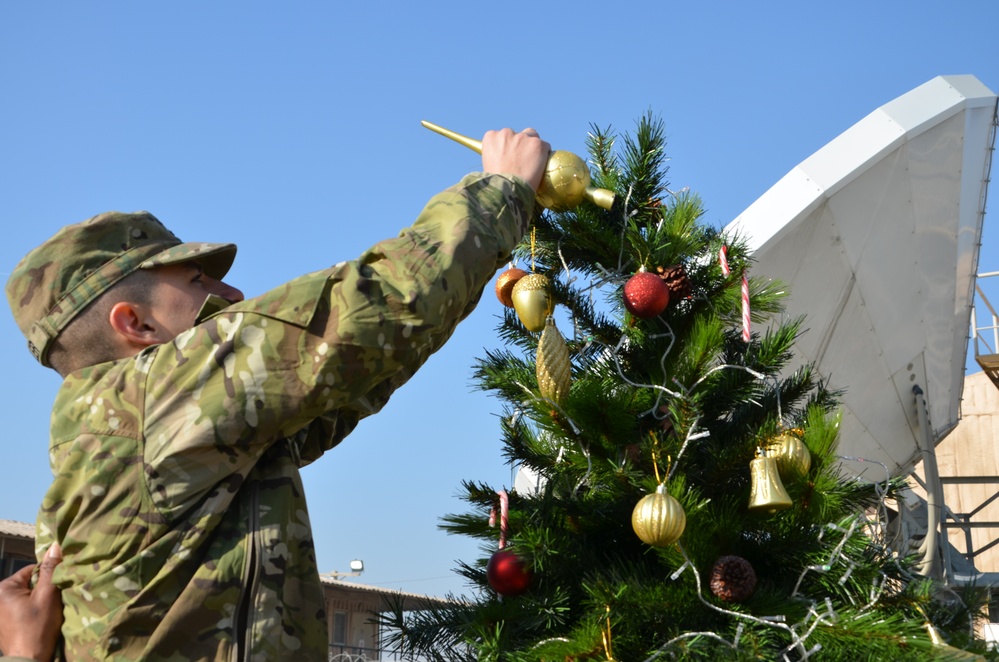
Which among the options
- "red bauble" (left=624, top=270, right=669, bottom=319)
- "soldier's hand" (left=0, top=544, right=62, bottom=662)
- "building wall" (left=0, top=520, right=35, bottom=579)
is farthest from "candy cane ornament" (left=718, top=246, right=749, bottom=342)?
"building wall" (left=0, top=520, right=35, bottom=579)

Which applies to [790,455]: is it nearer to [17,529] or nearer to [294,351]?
[294,351]

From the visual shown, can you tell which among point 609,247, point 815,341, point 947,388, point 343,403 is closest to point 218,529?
point 343,403

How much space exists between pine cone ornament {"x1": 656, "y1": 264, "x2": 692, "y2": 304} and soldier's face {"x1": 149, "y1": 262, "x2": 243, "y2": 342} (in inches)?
40.9

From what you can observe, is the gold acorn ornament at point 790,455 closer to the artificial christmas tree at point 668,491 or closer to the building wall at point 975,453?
the artificial christmas tree at point 668,491

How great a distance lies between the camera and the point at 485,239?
1.31 metres

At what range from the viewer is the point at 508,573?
198cm

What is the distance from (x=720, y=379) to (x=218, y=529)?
119cm

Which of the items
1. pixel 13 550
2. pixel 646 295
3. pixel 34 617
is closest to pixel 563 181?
pixel 646 295

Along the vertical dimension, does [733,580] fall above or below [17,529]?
below

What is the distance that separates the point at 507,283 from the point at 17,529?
9.30 m

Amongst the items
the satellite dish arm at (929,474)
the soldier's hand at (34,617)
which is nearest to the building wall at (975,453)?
the satellite dish arm at (929,474)

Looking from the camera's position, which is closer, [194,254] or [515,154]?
[194,254]

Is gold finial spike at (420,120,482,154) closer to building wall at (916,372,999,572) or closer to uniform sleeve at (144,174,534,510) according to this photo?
uniform sleeve at (144,174,534,510)

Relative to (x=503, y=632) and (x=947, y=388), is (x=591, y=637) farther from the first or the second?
(x=947, y=388)
